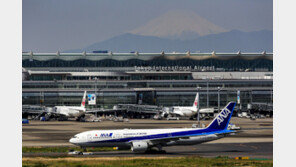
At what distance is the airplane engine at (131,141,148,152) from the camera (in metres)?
93.5

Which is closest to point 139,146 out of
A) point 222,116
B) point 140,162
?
point 222,116

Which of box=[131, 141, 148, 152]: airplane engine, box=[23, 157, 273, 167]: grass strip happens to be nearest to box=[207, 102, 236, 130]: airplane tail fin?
box=[131, 141, 148, 152]: airplane engine

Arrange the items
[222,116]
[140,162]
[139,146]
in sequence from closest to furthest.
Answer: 1. [140,162]
2. [139,146]
3. [222,116]

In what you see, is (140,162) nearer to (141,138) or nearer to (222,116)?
(141,138)

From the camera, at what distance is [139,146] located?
9362 cm

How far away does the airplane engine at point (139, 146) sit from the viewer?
93.5 m

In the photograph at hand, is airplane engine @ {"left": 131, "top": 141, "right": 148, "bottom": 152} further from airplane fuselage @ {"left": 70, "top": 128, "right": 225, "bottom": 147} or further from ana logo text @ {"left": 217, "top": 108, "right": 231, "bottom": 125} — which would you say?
ana logo text @ {"left": 217, "top": 108, "right": 231, "bottom": 125}

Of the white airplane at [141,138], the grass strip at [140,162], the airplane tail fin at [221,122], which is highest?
the airplane tail fin at [221,122]

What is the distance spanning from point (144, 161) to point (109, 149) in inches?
916

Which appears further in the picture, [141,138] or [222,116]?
[222,116]

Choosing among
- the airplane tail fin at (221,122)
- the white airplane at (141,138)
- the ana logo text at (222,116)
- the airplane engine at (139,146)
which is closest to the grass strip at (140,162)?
the airplane engine at (139,146)

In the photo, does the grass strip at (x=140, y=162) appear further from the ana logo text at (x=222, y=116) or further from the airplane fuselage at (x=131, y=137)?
the ana logo text at (x=222, y=116)
